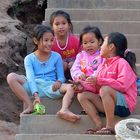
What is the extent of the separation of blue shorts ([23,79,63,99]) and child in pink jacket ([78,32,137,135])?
1.37 feet

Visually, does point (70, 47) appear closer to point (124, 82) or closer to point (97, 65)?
point (97, 65)

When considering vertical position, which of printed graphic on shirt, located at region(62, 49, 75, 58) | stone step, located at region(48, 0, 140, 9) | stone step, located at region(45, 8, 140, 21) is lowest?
printed graphic on shirt, located at region(62, 49, 75, 58)

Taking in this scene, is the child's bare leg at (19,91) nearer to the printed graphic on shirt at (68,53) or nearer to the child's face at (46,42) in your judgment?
the child's face at (46,42)

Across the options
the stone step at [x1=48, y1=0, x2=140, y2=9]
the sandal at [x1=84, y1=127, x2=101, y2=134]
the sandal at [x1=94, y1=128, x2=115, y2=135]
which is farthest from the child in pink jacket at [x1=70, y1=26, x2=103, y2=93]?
the stone step at [x1=48, y1=0, x2=140, y2=9]

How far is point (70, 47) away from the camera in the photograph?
6.16 metres

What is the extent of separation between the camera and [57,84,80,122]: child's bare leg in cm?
522

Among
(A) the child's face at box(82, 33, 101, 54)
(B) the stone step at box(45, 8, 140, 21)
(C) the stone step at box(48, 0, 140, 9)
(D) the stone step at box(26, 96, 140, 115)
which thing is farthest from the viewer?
(C) the stone step at box(48, 0, 140, 9)

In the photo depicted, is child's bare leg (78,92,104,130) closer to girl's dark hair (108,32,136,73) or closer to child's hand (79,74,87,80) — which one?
child's hand (79,74,87,80)

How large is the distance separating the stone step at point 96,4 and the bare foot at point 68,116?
129 inches

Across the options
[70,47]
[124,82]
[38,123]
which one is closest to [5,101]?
[70,47]

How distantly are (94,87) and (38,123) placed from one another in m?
0.62

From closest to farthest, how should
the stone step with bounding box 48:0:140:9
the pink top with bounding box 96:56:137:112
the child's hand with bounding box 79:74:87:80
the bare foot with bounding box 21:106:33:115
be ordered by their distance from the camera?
1. the pink top with bounding box 96:56:137:112
2. the bare foot with bounding box 21:106:33:115
3. the child's hand with bounding box 79:74:87:80
4. the stone step with bounding box 48:0:140:9

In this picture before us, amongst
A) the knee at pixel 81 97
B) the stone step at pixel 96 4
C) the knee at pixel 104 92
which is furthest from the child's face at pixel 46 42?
the stone step at pixel 96 4

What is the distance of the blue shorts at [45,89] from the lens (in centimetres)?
557
